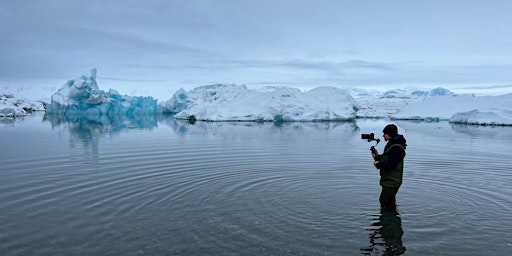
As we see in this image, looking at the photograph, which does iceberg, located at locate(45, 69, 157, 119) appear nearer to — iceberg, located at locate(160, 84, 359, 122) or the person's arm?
iceberg, located at locate(160, 84, 359, 122)

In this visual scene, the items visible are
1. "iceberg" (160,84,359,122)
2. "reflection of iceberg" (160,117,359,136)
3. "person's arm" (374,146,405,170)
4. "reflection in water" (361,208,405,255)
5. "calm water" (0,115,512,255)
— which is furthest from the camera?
"iceberg" (160,84,359,122)

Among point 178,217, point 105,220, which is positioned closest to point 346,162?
point 178,217

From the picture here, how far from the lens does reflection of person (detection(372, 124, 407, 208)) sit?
26.1 feet

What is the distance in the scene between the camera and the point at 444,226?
745 cm

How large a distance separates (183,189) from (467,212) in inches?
272

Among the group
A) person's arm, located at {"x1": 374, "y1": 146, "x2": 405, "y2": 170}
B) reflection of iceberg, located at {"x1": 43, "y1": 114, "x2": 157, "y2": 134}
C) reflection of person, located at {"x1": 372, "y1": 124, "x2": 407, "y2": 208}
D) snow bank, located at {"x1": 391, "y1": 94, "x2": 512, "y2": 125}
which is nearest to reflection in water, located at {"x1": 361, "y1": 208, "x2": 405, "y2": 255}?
reflection of person, located at {"x1": 372, "y1": 124, "x2": 407, "y2": 208}

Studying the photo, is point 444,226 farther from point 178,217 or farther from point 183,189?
point 183,189

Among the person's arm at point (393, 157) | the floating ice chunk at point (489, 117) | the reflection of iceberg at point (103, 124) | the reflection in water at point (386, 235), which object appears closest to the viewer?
the reflection in water at point (386, 235)

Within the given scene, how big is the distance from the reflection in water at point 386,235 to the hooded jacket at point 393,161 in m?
0.72

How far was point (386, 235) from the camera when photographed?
700cm

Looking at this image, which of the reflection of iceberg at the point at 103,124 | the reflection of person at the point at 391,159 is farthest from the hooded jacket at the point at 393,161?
the reflection of iceberg at the point at 103,124

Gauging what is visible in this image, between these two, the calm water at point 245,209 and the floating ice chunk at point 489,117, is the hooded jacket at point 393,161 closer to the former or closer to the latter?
the calm water at point 245,209

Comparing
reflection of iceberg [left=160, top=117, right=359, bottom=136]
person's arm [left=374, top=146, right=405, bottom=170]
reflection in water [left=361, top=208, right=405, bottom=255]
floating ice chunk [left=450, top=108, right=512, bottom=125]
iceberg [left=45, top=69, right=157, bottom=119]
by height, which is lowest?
reflection in water [left=361, top=208, right=405, bottom=255]

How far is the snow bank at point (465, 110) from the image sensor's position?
52.6m
